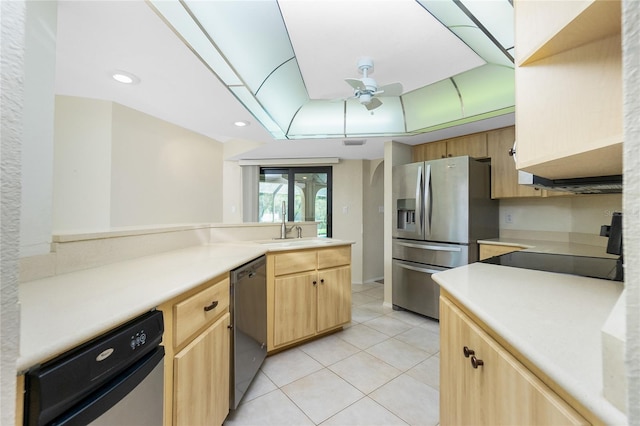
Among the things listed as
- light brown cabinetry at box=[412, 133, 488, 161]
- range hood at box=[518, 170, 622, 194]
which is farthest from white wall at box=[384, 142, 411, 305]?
range hood at box=[518, 170, 622, 194]

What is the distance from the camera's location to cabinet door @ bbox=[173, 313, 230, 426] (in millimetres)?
987

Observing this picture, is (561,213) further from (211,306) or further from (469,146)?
(211,306)

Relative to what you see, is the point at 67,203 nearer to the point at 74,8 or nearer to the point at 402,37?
the point at 74,8

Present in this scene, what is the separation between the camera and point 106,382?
676mm

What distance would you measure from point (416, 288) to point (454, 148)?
1.71 meters

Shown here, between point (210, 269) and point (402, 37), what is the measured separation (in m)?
1.93

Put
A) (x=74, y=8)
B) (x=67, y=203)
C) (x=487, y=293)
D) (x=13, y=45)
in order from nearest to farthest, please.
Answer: (x=13, y=45) < (x=487, y=293) < (x=74, y=8) < (x=67, y=203)

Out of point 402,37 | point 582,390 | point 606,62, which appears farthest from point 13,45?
point 402,37

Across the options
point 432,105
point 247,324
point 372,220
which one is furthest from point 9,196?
point 372,220

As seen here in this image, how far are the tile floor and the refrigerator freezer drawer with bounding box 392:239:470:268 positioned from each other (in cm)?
70

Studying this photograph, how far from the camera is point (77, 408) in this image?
0.60m

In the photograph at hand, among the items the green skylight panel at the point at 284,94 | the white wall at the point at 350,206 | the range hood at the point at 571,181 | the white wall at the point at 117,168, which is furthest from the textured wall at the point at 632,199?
the white wall at the point at 350,206

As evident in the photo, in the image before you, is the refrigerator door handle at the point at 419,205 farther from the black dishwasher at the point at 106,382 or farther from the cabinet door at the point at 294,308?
the black dishwasher at the point at 106,382

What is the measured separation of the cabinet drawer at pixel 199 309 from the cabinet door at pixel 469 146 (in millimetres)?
2901
